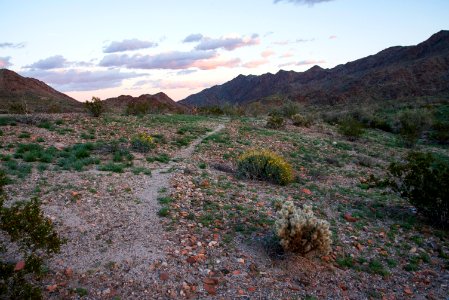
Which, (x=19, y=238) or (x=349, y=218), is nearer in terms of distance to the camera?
(x=19, y=238)

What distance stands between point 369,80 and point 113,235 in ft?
248

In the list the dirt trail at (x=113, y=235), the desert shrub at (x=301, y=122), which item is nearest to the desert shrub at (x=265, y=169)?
the dirt trail at (x=113, y=235)

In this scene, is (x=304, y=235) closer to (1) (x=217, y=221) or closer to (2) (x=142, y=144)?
(1) (x=217, y=221)

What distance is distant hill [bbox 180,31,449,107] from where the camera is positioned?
64.1 meters

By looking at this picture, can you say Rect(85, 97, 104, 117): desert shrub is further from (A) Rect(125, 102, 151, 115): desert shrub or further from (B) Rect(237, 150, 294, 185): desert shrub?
(B) Rect(237, 150, 294, 185): desert shrub

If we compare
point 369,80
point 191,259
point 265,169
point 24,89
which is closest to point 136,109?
point 265,169

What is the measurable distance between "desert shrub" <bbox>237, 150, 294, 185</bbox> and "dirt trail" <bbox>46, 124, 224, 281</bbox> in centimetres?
319

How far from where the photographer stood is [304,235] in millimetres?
6121

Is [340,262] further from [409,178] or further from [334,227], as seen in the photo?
[409,178]

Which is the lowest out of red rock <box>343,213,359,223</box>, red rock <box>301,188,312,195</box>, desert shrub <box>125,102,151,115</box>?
red rock <box>343,213,359,223</box>

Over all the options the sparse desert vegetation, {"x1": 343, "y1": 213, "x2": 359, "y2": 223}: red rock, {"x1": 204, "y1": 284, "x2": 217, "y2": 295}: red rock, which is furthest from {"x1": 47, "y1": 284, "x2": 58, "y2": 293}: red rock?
{"x1": 343, "y1": 213, "x2": 359, "y2": 223}: red rock

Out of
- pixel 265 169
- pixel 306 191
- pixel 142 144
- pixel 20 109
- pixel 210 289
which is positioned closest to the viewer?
pixel 210 289

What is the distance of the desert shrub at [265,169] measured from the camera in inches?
404

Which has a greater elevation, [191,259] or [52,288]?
[52,288]
